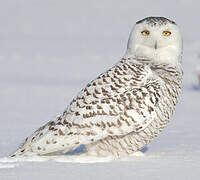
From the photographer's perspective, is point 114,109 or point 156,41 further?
point 156,41

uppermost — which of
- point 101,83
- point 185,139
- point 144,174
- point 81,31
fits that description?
point 101,83

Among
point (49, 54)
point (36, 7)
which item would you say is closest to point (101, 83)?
point (49, 54)

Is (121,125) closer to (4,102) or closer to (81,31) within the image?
(4,102)

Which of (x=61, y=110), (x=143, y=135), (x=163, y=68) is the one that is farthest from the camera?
(x=61, y=110)

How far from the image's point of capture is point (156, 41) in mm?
5648

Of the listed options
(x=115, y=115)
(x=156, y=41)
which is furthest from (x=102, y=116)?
(x=156, y=41)

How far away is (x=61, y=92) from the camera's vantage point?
1398 centimetres

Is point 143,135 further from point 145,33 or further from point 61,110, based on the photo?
point 61,110

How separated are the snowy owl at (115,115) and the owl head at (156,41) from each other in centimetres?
21

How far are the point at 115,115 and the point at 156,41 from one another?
1.06 meters

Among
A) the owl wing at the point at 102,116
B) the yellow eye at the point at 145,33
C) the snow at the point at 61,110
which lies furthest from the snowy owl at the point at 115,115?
the yellow eye at the point at 145,33

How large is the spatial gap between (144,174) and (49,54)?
22.6 meters

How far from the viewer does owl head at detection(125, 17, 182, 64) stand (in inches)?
222

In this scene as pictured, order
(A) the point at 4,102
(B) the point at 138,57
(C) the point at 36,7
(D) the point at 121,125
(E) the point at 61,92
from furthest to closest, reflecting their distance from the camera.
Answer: (C) the point at 36,7
(E) the point at 61,92
(A) the point at 4,102
(B) the point at 138,57
(D) the point at 121,125
